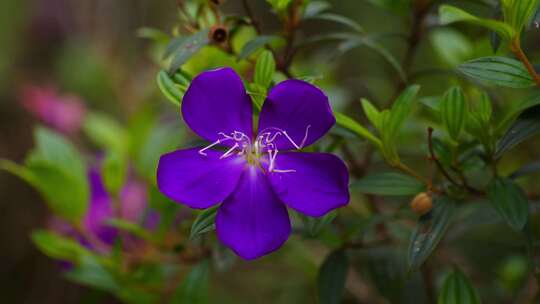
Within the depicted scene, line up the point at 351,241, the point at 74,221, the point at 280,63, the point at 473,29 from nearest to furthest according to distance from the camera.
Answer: the point at 280,63, the point at 351,241, the point at 74,221, the point at 473,29

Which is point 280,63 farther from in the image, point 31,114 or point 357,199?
point 31,114

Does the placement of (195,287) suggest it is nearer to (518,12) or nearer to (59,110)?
(518,12)

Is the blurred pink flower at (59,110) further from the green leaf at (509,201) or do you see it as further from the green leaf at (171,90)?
the green leaf at (509,201)

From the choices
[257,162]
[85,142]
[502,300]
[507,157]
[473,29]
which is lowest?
[85,142]

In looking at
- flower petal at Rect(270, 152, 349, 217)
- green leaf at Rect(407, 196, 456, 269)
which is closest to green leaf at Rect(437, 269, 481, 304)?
green leaf at Rect(407, 196, 456, 269)

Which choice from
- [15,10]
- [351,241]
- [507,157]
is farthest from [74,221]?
[15,10]

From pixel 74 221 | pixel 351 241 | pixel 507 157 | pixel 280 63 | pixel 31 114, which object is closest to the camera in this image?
pixel 280 63

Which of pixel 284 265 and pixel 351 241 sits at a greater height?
pixel 351 241
